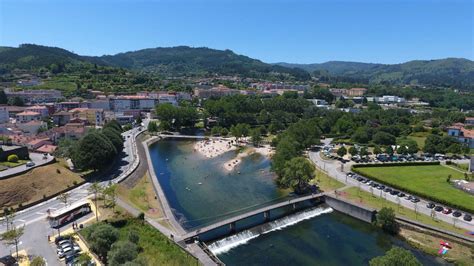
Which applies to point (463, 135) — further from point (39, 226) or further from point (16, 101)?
point (16, 101)

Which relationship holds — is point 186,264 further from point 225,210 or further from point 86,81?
point 86,81

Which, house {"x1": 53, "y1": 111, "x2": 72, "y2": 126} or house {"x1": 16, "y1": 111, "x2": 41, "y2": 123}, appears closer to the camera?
house {"x1": 16, "y1": 111, "x2": 41, "y2": 123}

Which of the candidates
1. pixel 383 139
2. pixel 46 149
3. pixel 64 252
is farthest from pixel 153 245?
pixel 383 139

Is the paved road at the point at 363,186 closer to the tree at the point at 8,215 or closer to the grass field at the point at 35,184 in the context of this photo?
the grass field at the point at 35,184

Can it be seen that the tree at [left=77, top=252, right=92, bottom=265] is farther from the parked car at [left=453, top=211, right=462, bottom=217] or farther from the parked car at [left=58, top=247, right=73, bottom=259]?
the parked car at [left=453, top=211, right=462, bottom=217]

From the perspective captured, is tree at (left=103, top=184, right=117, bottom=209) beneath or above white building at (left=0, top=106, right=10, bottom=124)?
beneath

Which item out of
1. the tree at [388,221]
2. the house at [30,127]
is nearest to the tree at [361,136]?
the tree at [388,221]

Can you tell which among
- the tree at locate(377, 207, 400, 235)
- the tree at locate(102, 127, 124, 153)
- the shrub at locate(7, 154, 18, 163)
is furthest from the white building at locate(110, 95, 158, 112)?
the tree at locate(377, 207, 400, 235)
